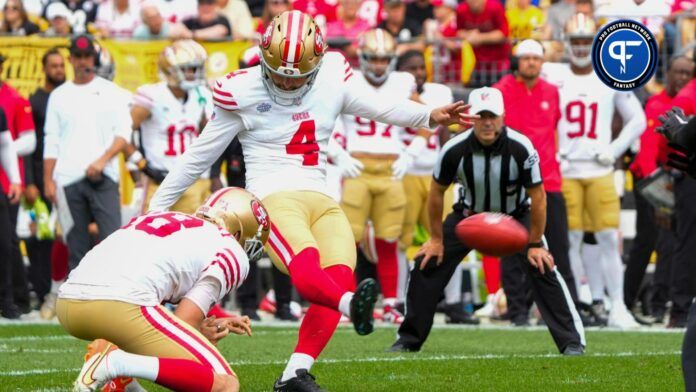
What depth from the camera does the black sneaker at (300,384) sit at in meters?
7.04

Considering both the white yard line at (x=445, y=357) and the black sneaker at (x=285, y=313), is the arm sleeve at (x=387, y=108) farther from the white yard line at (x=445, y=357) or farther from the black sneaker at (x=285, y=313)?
the black sneaker at (x=285, y=313)

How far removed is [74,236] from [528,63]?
144 inches

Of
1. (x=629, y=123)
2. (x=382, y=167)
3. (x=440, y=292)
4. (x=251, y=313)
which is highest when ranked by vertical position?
(x=629, y=123)

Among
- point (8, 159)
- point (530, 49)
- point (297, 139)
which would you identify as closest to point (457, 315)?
point (530, 49)

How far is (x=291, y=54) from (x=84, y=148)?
15.8 ft

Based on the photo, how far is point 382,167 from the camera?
39.4 feet

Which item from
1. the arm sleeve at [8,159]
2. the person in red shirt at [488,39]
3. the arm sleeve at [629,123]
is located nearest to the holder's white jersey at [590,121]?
the arm sleeve at [629,123]

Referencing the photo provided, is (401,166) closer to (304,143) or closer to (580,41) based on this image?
(580,41)

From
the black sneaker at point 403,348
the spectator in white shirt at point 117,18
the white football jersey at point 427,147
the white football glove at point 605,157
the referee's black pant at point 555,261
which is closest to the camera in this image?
the black sneaker at point 403,348

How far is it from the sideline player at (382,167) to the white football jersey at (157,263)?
5.72 meters

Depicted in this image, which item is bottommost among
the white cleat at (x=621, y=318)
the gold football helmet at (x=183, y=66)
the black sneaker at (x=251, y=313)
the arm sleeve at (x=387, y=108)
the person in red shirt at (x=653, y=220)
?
the black sneaker at (x=251, y=313)

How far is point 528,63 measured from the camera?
11.5 m

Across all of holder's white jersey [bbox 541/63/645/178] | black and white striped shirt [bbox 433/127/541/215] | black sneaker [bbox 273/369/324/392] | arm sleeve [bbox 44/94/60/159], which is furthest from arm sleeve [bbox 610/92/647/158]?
black sneaker [bbox 273/369/324/392]

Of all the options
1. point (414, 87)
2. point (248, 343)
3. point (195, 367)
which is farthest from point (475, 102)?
point (195, 367)
